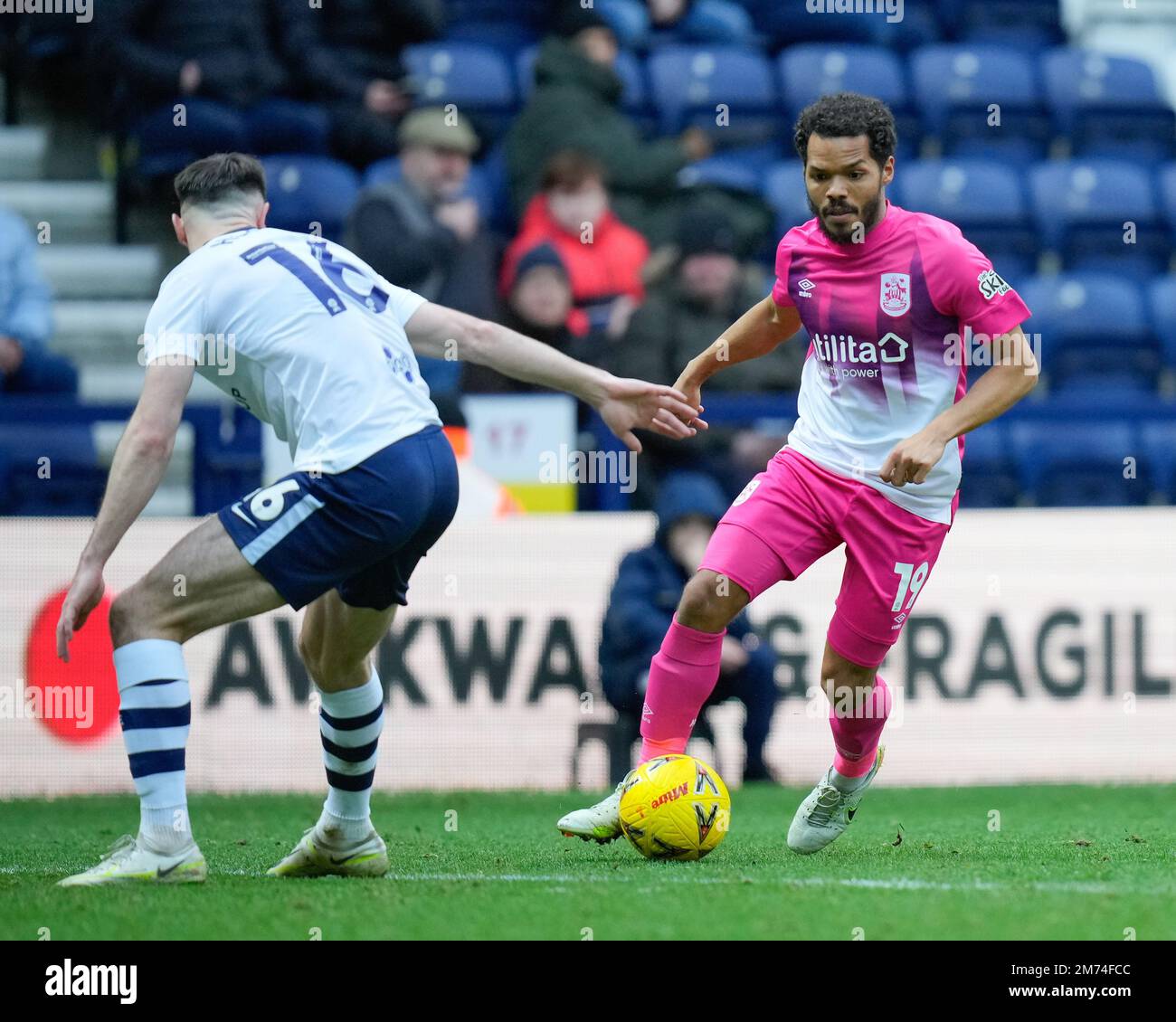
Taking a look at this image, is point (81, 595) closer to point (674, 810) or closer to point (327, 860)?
point (327, 860)

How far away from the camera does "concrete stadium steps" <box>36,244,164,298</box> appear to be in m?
11.6

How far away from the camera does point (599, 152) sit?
1080 cm

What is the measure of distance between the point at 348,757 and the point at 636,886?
97 centimetres

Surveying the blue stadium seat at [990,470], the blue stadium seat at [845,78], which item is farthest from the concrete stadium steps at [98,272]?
the blue stadium seat at [990,470]

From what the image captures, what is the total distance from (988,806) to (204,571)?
4035mm

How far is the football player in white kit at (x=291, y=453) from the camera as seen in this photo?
4645 mm

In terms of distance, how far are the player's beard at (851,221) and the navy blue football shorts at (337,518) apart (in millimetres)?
1387

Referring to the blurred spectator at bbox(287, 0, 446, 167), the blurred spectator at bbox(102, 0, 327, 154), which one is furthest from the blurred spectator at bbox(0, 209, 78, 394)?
the blurred spectator at bbox(287, 0, 446, 167)

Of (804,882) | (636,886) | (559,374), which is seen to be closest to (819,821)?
(804,882)

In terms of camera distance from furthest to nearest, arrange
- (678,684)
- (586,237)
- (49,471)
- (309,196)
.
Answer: (309,196), (586,237), (49,471), (678,684)

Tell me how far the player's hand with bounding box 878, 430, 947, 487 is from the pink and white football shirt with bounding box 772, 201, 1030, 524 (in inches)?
17.6

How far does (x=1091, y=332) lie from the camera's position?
11062 mm
